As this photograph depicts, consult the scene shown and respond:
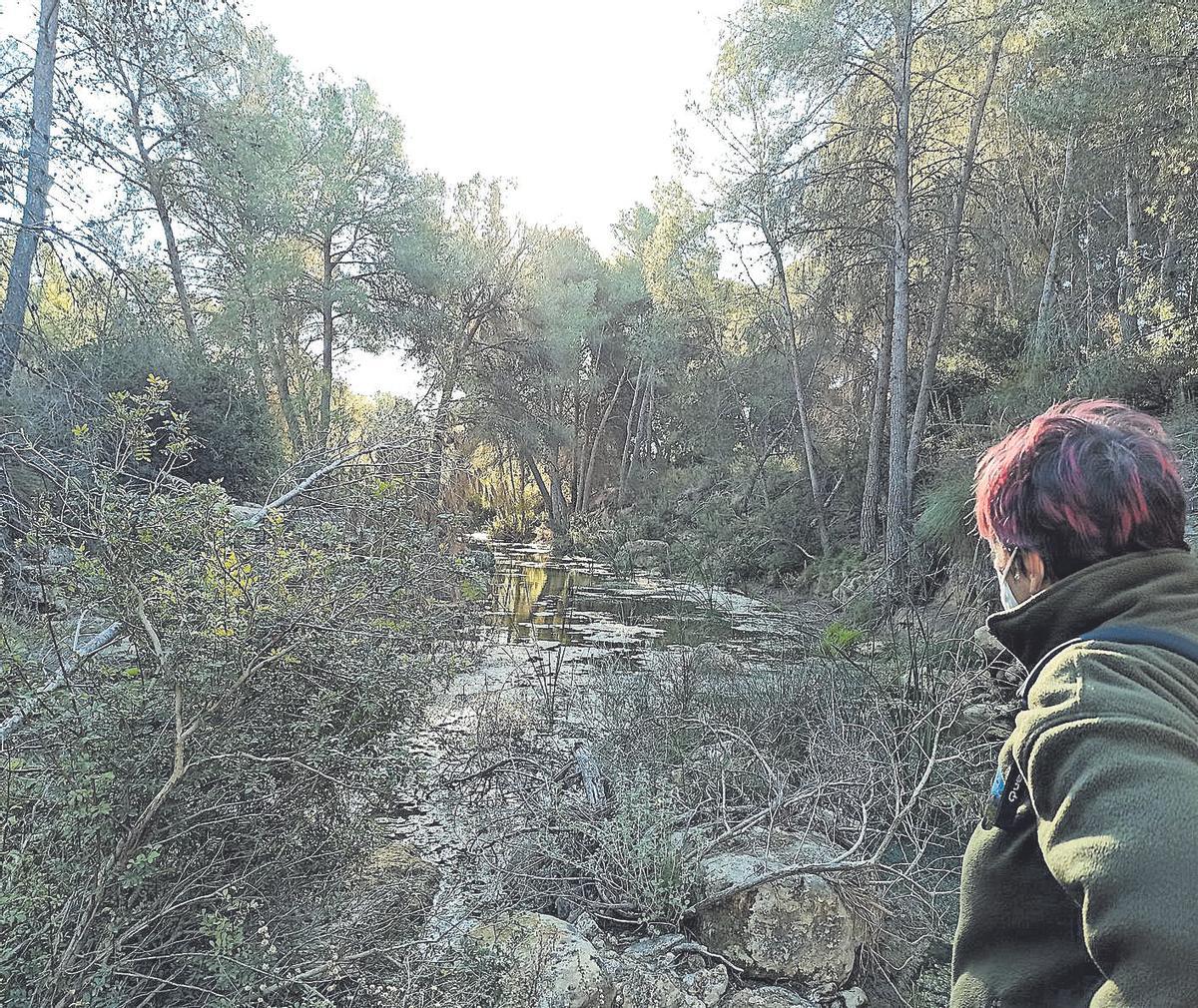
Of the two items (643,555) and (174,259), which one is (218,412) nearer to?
(174,259)

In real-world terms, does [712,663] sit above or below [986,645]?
below

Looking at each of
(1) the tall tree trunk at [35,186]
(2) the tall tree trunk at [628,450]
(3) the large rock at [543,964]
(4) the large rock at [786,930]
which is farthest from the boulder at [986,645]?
(2) the tall tree trunk at [628,450]

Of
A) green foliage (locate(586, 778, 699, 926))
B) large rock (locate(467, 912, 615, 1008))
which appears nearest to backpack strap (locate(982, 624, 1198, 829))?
large rock (locate(467, 912, 615, 1008))

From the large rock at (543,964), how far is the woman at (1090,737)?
1901 mm

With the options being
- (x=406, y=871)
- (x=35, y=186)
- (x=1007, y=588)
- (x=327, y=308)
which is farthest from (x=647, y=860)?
(x=327, y=308)

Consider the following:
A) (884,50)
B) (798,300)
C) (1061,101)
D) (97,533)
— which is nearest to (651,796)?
(97,533)

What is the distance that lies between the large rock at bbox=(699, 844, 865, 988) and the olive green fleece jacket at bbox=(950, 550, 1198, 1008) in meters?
2.19

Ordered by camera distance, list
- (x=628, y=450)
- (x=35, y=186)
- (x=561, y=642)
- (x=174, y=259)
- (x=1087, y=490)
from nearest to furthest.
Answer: (x=1087, y=490), (x=35, y=186), (x=561, y=642), (x=174, y=259), (x=628, y=450)

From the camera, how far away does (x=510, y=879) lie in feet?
12.1

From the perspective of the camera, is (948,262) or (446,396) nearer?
(446,396)

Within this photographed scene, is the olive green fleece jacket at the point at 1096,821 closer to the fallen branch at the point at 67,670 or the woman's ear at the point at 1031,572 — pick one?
the woman's ear at the point at 1031,572

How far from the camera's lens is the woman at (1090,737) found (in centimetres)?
79

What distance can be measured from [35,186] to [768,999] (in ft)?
22.8

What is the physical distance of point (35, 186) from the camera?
541 centimetres
